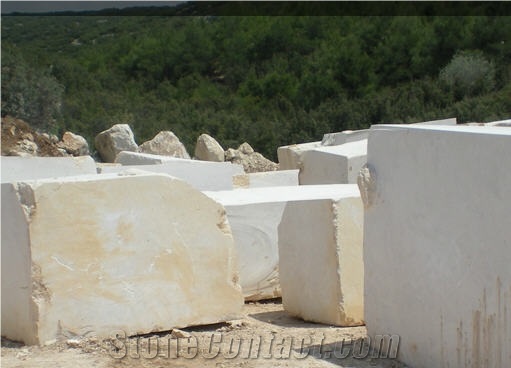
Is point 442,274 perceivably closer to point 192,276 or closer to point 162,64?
point 192,276

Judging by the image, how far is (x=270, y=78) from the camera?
109ft

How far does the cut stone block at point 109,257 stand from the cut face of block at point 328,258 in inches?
26.5

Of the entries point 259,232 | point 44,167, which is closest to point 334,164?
point 259,232

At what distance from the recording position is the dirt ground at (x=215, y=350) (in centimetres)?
399

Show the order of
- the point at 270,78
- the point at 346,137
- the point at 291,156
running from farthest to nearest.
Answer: the point at 270,78 → the point at 346,137 → the point at 291,156

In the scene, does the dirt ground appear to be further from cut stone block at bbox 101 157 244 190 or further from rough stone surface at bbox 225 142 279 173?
rough stone surface at bbox 225 142 279 173

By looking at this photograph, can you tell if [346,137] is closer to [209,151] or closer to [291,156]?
→ [291,156]

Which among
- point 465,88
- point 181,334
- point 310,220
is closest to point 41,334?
point 181,334

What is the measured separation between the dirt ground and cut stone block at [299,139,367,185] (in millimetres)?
2925

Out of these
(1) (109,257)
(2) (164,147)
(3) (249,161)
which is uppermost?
(2) (164,147)

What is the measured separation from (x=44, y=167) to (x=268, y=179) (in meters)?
2.31

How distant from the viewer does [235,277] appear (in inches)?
185

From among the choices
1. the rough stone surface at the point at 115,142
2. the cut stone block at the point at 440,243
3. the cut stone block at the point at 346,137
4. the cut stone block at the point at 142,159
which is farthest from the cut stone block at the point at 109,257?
the rough stone surface at the point at 115,142

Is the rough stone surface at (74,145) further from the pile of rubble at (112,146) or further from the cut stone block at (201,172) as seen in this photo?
the cut stone block at (201,172)
